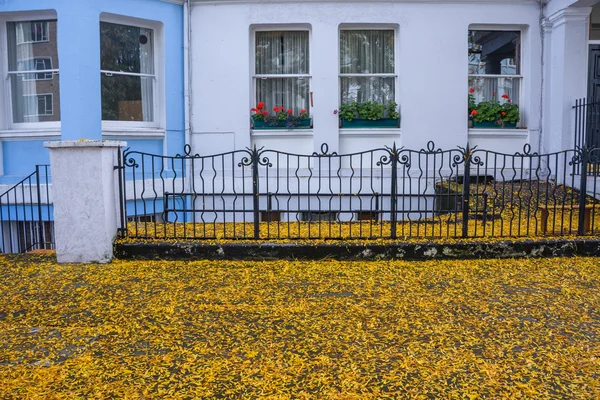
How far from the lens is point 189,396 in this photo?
3.36 metres

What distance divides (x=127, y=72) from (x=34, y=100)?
5.79 feet

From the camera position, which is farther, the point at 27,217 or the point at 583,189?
the point at 27,217

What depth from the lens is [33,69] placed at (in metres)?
10.4

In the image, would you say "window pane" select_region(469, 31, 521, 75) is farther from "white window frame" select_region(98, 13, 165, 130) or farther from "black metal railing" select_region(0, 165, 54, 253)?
"black metal railing" select_region(0, 165, 54, 253)

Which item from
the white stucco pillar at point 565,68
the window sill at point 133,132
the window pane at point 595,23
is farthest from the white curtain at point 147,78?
the window pane at point 595,23

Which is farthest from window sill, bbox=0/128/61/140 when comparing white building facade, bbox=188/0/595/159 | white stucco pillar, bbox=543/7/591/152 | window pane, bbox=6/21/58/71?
white stucco pillar, bbox=543/7/591/152

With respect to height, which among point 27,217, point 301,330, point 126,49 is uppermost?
point 126,49

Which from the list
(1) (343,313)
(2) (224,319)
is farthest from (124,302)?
(1) (343,313)

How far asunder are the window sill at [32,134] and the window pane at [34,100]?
0.36 meters

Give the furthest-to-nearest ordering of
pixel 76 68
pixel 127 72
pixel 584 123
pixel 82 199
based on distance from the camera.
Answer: pixel 127 72 < pixel 584 123 < pixel 76 68 < pixel 82 199

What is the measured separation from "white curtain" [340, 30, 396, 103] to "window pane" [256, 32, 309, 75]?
0.85 m

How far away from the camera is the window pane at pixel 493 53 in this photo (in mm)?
11648

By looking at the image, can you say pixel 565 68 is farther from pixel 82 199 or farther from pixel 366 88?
pixel 82 199

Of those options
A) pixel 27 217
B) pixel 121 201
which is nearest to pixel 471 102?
pixel 121 201
